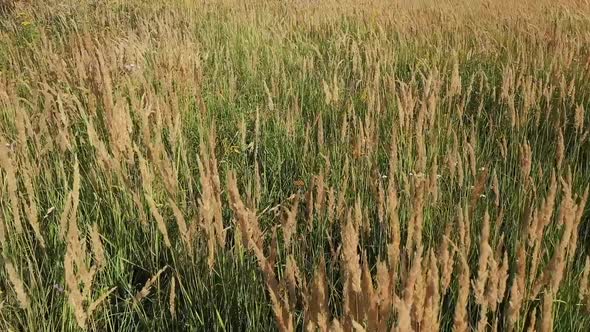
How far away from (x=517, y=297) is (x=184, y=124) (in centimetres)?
172

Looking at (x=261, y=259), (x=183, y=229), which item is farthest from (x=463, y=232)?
(x=183, y=229)

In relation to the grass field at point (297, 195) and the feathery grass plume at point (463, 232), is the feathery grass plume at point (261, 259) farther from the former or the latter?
the feathery grass plume at point (463, 232)

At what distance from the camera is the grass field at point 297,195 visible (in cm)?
80

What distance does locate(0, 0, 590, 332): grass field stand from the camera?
0.80m

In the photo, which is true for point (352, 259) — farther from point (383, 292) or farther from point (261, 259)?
point (261, 259)

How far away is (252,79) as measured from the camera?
269 centimetres

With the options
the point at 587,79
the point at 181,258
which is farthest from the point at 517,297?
the point at 587,79

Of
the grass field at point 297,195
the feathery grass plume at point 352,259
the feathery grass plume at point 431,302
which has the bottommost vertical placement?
the grass field at point 297,195

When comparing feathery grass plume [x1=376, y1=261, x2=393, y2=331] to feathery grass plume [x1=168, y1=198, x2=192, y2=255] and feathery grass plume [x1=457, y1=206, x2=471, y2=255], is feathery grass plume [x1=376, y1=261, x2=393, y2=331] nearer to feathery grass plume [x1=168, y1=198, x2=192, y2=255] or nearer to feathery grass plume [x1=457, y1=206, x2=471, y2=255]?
feathery grass plume [x1=457, y1=206, x2=471, y2=255]

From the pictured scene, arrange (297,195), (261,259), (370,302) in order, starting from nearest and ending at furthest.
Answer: (370,302)
(261,259)
(297,195)

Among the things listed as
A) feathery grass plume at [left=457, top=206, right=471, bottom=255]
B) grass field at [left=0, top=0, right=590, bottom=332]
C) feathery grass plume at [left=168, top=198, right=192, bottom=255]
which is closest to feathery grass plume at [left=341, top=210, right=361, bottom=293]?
grass field at [left=0, top=0, right=590, bottom=332]

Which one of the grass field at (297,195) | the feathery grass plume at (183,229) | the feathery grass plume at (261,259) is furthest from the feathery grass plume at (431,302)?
the feathery grass plume at (183,229)

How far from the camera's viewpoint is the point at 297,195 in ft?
3.09

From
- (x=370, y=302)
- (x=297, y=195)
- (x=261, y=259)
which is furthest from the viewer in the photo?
(x=297, y=195)
